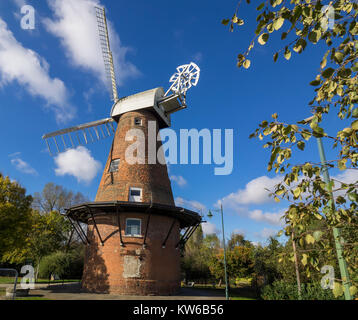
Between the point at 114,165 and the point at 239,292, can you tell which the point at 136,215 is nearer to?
the point at 114,165

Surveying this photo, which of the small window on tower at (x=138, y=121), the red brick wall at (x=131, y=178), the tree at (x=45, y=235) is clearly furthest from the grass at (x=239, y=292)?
the tree at (x=45, y=235)

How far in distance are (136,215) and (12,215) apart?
778cm

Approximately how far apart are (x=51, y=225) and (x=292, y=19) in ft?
119

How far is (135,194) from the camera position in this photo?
16.8 m

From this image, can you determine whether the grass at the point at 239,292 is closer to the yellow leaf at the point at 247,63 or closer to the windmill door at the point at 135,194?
the windmill door at the point at 135,194

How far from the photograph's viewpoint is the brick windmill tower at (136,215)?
15.0 meters

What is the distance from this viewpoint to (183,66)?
21297mm

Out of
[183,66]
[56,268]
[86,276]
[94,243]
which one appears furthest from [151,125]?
[56,268]

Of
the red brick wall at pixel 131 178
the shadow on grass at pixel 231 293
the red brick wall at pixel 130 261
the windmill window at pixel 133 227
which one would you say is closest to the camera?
the red brick wall at pixel 130 261

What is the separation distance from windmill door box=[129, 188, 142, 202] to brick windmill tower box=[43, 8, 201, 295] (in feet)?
0.21

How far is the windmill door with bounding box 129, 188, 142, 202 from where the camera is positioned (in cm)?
1653
